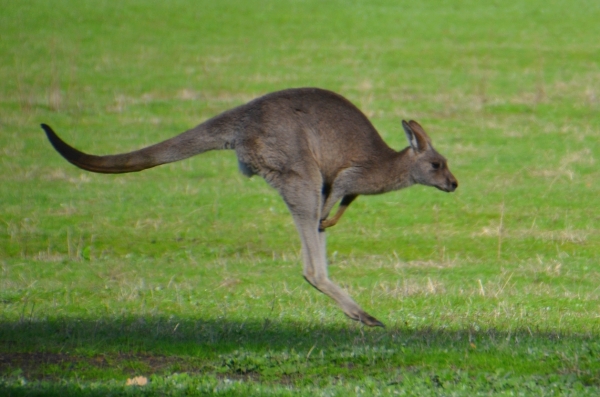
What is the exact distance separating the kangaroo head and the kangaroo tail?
5.77 ft

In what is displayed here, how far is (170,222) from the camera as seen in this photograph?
13367 millimetres

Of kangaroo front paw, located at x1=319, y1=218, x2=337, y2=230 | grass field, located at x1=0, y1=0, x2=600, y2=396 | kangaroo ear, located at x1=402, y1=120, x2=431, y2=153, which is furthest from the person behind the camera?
kangaroo ear, located at x1=402, y1=120, x2=431, y2=153

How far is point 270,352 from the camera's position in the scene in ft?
20.6

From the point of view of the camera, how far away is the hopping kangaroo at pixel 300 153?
732 cm

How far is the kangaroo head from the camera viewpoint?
8.52 m

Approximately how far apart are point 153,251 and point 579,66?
16706mm

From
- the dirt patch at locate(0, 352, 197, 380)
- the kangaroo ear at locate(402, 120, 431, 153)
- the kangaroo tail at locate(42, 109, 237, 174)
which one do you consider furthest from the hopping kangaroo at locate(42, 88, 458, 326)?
the dirt patch at locate(0, 352, 197, 380)

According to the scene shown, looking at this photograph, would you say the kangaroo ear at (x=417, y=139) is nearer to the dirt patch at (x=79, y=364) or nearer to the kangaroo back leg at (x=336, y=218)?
the kangaroo back leg at (x=336, y=218)

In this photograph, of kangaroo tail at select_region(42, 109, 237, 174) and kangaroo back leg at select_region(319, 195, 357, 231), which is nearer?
kangaroo tail at select_region(42, 109, 237, 174)

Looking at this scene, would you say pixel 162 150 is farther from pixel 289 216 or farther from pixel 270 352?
pixel 289 216

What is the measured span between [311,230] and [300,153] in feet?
2.00

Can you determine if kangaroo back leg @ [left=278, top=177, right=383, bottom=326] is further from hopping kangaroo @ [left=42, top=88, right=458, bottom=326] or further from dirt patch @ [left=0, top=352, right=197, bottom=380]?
dirt patch @ [left=0, top=352, right=197, bottom=380]

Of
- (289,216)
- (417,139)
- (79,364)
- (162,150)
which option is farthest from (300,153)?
(289,216)

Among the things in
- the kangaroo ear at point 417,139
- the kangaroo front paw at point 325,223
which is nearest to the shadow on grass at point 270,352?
the kangaroo front paw at point 325,223
